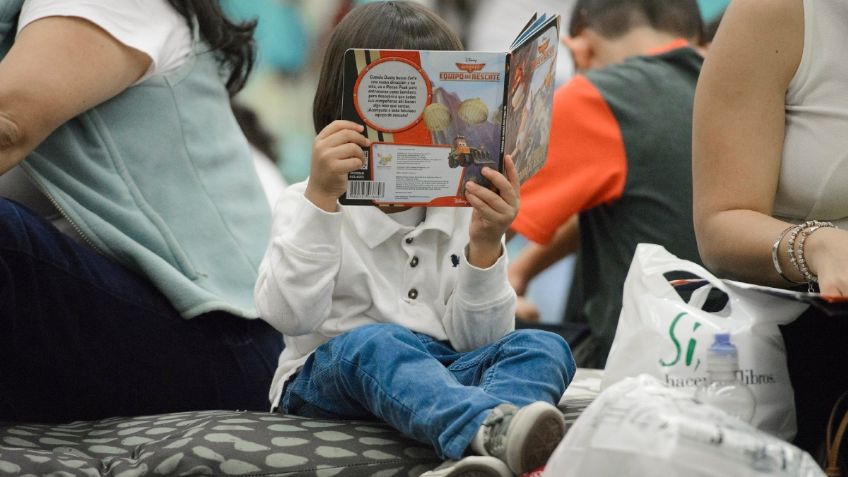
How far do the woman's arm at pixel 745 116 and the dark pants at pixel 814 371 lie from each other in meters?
0.21

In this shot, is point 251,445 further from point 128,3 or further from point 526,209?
point 526,209

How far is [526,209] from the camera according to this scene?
2654mm

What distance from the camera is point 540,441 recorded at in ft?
4.71

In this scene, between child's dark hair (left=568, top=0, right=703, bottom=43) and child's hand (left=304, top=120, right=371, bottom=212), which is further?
child's dark hair (left=568, top=0, right=703, bottom=43)

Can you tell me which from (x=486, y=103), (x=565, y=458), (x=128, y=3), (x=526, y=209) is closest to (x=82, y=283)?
(x=128, y=3)

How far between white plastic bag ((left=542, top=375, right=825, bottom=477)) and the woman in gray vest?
851mm

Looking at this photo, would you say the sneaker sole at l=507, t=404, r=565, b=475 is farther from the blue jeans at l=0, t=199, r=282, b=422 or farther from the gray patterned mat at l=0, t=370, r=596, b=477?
the blue jeans at l=0, t=199, r=282, b=422

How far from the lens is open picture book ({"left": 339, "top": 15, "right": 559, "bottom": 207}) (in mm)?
1625

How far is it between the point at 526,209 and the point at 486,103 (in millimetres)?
1019

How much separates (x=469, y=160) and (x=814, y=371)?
561mm

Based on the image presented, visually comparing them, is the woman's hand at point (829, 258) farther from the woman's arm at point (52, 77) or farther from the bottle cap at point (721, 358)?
the woman's arm at point (52, 77)

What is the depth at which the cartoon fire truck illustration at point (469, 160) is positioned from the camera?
1.68 metres

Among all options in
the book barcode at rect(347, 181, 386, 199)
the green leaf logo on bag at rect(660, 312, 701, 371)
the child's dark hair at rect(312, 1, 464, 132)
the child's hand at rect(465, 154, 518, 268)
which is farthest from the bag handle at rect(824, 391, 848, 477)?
the child's dark hair at rect(312, 1, 464, 132)

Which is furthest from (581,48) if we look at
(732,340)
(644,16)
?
(732,340)
